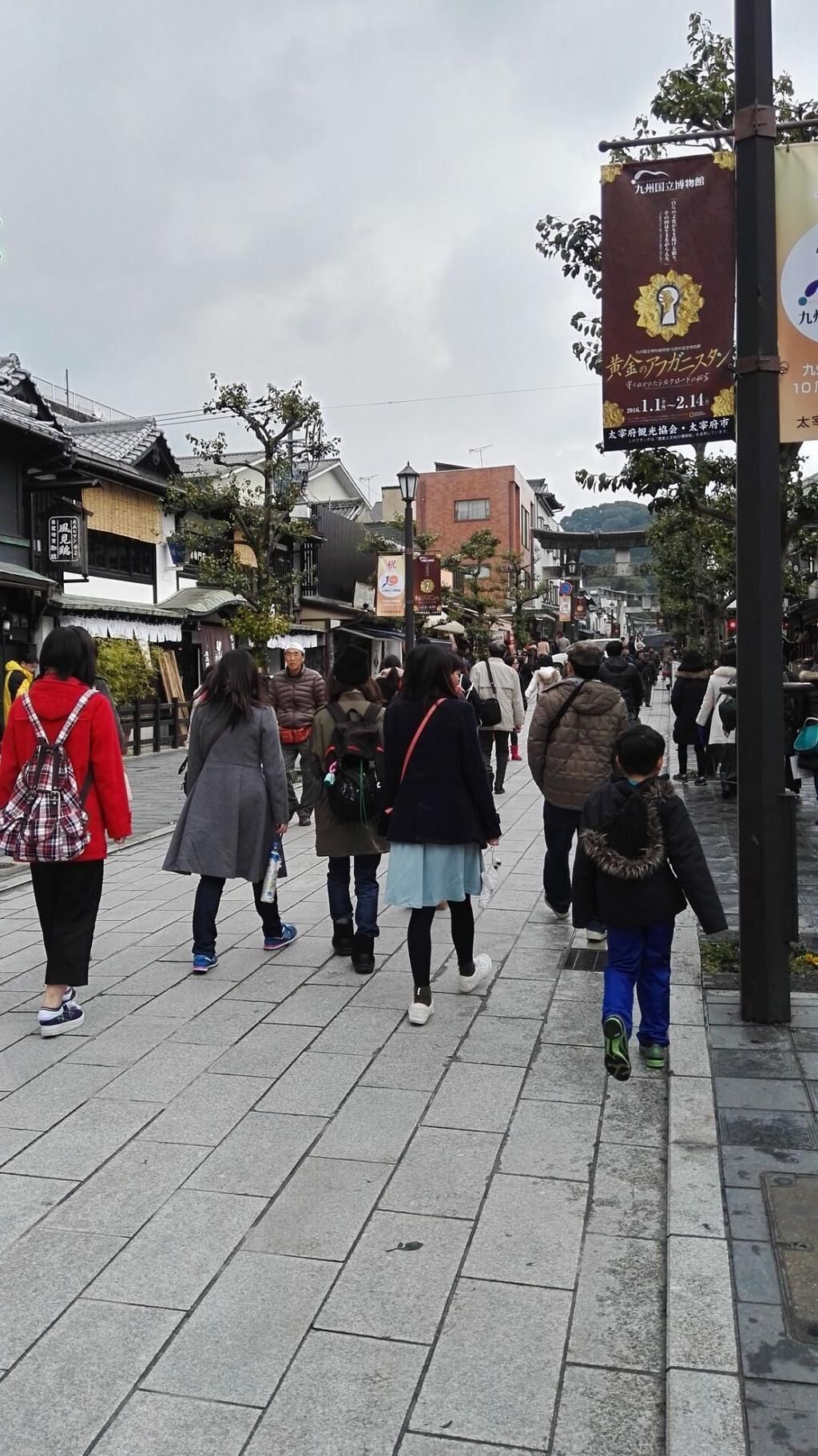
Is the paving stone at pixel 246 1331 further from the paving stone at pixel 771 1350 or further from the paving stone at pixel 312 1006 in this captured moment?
the paving stone at pixel 312 1006

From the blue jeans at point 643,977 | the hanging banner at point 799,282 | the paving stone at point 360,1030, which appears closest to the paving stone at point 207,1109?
the paving stone at point 360,1030

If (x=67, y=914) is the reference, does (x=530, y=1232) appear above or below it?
below

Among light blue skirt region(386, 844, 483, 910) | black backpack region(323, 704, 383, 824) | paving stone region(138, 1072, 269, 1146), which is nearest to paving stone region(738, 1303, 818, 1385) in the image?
paving stone region(138, 1072, 269, 1146)

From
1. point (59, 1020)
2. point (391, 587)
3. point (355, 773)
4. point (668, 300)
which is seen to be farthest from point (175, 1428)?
point (391, 587)

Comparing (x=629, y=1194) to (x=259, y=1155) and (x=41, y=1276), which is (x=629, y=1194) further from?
(x=41, y=1276)

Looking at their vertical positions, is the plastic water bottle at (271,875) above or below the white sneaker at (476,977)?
above

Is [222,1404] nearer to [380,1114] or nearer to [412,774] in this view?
[380,1114]

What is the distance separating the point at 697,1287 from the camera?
302 centimetres

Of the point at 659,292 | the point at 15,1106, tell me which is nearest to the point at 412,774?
the point at 15,1106

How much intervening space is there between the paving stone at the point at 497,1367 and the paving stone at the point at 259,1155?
91 centimetres

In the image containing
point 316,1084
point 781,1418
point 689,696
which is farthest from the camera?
point 689,696

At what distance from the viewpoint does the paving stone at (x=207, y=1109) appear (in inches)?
163

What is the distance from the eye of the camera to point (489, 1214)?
354 cm

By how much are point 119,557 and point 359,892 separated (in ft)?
57.9
